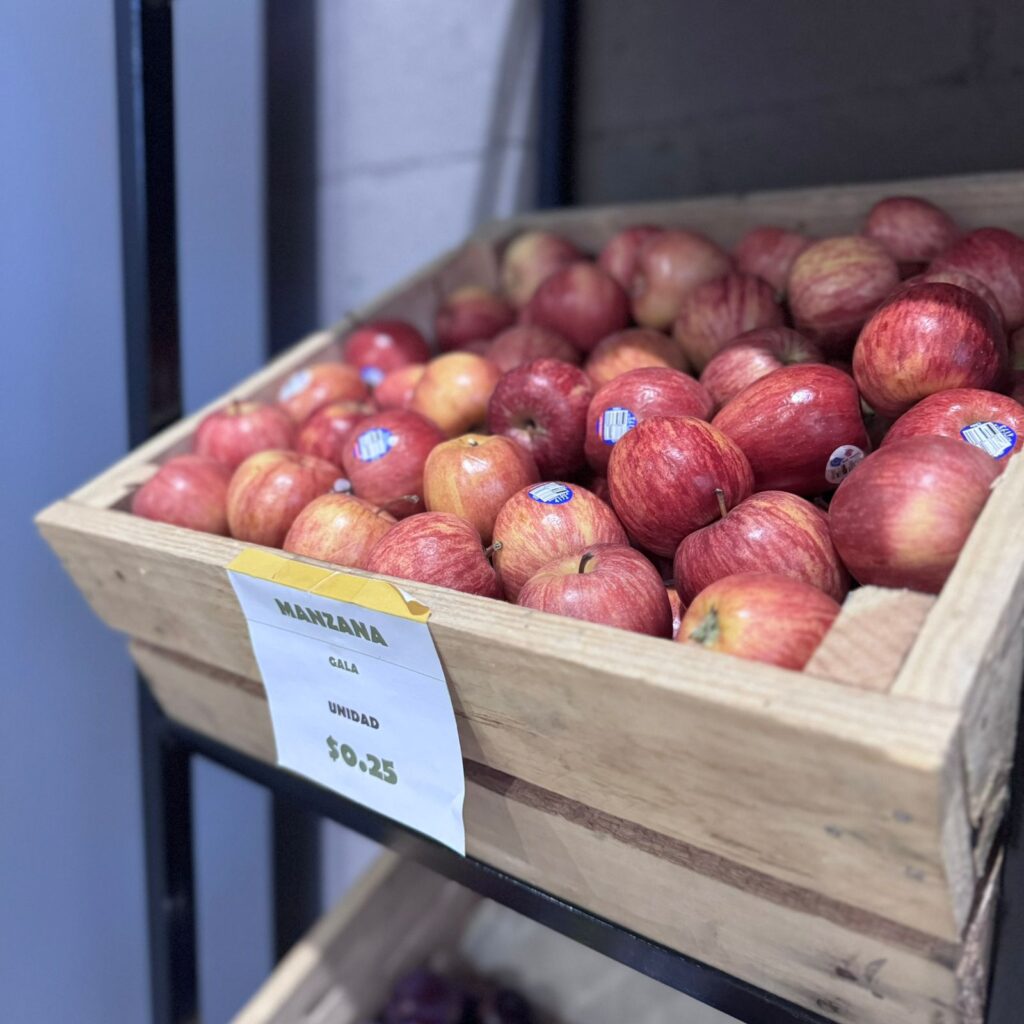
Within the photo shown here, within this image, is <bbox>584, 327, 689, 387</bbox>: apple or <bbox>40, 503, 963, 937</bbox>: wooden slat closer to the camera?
<bbox>40, 503, 963, 937</bbox>: wooden slat

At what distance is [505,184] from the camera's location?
149 centimetres

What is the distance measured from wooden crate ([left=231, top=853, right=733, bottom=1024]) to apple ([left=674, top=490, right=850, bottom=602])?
77 centimetres

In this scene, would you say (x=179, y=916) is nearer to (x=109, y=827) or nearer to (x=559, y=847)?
(x=109, y=827)

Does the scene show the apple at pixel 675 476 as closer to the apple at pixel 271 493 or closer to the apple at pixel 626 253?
the apple at pixel 271 493

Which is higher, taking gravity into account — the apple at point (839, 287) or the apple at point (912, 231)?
the apple at point (912, 231)

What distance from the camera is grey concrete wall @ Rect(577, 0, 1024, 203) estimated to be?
1.03 meters

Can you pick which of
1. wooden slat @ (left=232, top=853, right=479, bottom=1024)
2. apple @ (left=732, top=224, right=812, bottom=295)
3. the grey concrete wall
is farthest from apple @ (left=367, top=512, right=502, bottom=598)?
the grey concrete wall

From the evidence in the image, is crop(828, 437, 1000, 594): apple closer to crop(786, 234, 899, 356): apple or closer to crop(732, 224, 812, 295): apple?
crop(786, 234, 899, 356): apple

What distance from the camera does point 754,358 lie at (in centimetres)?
83

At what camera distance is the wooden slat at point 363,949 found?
3.58 ft

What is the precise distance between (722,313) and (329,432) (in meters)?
0.45

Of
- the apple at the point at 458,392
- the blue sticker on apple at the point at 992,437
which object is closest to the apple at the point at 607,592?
the blue sticker on apple at the point at 992,437

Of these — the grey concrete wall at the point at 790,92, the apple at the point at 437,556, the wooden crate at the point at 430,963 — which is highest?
the grey concrete wall at the point at 790,92

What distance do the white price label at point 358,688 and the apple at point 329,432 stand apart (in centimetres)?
31
